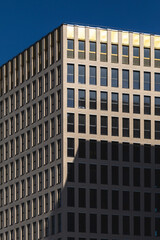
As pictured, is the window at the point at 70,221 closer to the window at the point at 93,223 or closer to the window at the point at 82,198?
the window at the point at 82,198

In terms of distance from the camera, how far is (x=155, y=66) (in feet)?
556

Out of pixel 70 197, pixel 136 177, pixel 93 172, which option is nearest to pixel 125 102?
pixel 136 177

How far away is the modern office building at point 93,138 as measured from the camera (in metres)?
162

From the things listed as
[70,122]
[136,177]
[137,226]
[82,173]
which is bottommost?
[137,226]

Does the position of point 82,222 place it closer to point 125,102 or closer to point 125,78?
point 125,102

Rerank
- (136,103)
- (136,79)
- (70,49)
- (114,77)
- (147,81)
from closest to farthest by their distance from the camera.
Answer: (70,49) → (114,77) → (136,103) → (136,79) → (147,81)

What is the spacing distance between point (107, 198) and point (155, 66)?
22234mm

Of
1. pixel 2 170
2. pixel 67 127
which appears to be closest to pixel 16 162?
pixel 2 170

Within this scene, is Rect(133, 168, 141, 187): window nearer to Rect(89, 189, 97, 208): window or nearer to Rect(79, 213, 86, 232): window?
Rect(89, 189, 97, 208): window

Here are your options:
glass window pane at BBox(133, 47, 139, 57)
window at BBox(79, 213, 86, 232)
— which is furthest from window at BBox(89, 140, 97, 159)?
glass window pane at BBox(133, 47, 139, 57)

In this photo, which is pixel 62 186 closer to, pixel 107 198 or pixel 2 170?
pixel 107 198

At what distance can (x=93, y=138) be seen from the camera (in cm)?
16362

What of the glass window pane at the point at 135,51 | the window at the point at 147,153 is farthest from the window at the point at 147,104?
the glass window pane at the point at 135,51

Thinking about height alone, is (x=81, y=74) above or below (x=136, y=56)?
below
